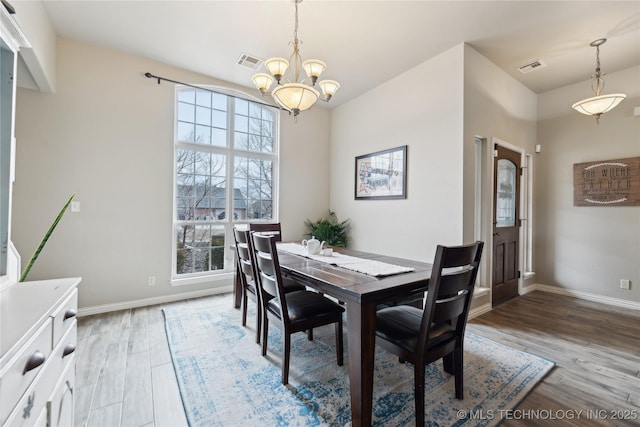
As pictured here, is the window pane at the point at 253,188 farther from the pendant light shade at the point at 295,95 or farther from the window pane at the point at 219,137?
the pendant light shade at the point at 295,95

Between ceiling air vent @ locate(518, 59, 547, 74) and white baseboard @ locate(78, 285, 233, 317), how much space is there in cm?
486

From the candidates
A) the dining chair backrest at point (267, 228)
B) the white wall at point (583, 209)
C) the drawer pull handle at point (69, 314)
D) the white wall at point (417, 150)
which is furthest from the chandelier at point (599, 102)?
the drawer pull handle at point (69, 314)

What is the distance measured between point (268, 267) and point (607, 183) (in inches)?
176

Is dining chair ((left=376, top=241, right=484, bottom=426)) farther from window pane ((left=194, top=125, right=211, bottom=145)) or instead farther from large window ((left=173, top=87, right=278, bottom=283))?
window pane ((left=194, top=125, right=211, bottom=145))

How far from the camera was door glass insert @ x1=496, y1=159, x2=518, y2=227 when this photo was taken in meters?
3.45

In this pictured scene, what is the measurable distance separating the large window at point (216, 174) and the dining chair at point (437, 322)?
2828 mm

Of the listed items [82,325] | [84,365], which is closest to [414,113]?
[84,365]

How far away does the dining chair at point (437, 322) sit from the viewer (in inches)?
53.6

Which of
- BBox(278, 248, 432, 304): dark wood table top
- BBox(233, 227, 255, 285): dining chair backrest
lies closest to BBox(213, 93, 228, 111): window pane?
BBox(233, 227, 255, 285): dining chair backrest

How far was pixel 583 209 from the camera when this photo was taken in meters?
3.67

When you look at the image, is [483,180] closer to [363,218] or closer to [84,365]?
[363,218]

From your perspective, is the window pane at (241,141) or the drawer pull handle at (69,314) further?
the window pane at (241,141)

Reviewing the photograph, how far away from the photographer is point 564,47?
291cm

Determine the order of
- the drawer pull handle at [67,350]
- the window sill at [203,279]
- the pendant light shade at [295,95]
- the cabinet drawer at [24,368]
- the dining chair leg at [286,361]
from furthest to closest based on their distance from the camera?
the window sill at [203,279], the pendant light shade at [295,95], the dining chair leg at [286,361], the drawer pull handle at [67,350], the cabinet drawer at [24,368]
